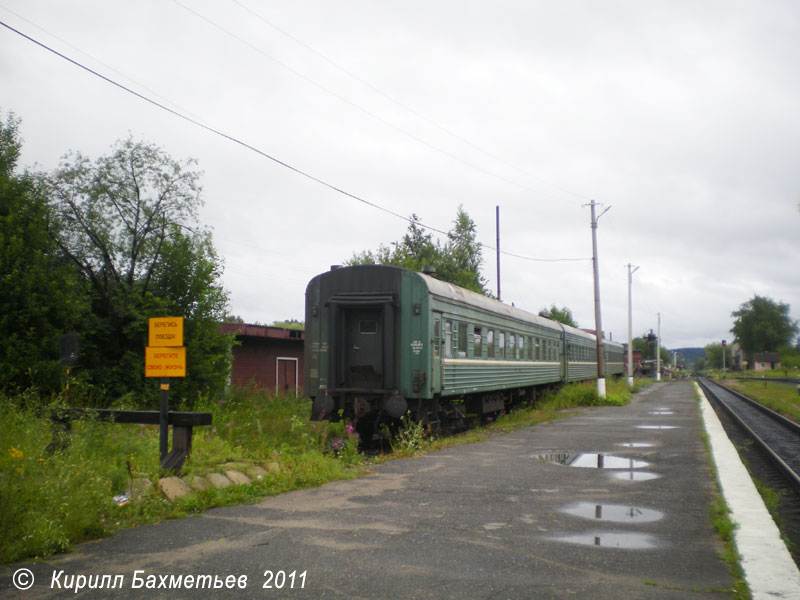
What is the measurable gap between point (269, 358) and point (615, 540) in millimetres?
19730

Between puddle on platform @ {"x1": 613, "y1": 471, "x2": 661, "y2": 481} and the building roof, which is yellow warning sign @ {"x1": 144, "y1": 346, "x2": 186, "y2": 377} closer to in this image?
puddle on platform @ {"x1": 613, "y1": 471, "x2": 661, "y2": 481}

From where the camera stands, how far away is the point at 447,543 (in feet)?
17.9

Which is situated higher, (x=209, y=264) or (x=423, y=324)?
(x=209, y=264)

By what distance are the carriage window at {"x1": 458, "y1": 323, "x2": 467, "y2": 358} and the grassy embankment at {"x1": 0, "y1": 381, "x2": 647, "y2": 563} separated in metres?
2.96

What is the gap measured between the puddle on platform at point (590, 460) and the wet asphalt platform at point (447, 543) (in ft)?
1.85

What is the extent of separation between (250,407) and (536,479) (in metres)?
7.73

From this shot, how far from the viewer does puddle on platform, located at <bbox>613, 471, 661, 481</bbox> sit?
8.53m

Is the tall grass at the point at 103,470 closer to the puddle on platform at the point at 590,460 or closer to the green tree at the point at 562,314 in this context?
the puddle on platform at the point at 590,460

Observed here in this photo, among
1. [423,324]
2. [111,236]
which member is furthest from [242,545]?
[111,236]

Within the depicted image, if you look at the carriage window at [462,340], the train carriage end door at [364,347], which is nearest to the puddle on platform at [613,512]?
the train carriage end door at [364,347]

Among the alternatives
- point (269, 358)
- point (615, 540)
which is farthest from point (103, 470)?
point (269, 358)

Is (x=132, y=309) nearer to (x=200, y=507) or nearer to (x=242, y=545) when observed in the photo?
(x=200, y=507)

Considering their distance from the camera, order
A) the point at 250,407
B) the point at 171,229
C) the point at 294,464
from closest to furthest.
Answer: the point at 294,464
the point at 250,407
the point at 171,229

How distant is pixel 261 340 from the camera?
2392cm
